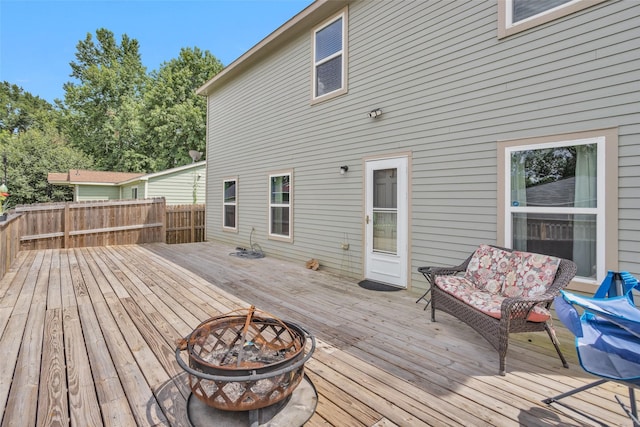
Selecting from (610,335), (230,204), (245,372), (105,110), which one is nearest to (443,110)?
(610,335)

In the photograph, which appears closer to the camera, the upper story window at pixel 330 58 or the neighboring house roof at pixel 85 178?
the upper story window at pixel 330 58

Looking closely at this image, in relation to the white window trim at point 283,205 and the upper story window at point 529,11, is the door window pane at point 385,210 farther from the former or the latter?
the white window trim at point 283,205

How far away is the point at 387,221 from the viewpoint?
4.90m

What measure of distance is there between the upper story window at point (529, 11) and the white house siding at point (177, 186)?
13.1 metres

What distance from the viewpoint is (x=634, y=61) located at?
2.80 meters

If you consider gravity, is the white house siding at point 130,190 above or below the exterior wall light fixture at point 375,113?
below

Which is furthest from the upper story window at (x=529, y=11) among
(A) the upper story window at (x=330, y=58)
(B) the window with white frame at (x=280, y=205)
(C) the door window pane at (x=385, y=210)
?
(B) the window with white frame at (x=280, y=205)

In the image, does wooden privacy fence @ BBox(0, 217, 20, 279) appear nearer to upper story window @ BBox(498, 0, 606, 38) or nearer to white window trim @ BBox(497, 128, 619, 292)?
upper story window @ BBox(498, 0, 606, 38)

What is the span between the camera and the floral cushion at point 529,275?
267cm

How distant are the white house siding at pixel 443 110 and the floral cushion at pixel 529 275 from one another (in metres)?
0.75

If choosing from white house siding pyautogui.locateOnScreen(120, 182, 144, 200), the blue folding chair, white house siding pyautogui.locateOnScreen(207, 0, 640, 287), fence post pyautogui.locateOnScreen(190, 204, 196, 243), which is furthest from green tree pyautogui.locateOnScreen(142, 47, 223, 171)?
the blue folding chair

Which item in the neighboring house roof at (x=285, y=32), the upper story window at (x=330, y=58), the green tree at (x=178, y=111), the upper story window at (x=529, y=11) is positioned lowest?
the upper story window at (x=529, y=11)

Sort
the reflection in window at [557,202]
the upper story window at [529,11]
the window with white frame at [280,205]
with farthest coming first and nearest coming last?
the window with white frame at [280,205] → the upper story window at [529,11] → the reflection in window at [557,202]

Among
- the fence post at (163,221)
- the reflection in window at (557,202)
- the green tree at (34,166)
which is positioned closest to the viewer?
the reflection in window at (557,202)
